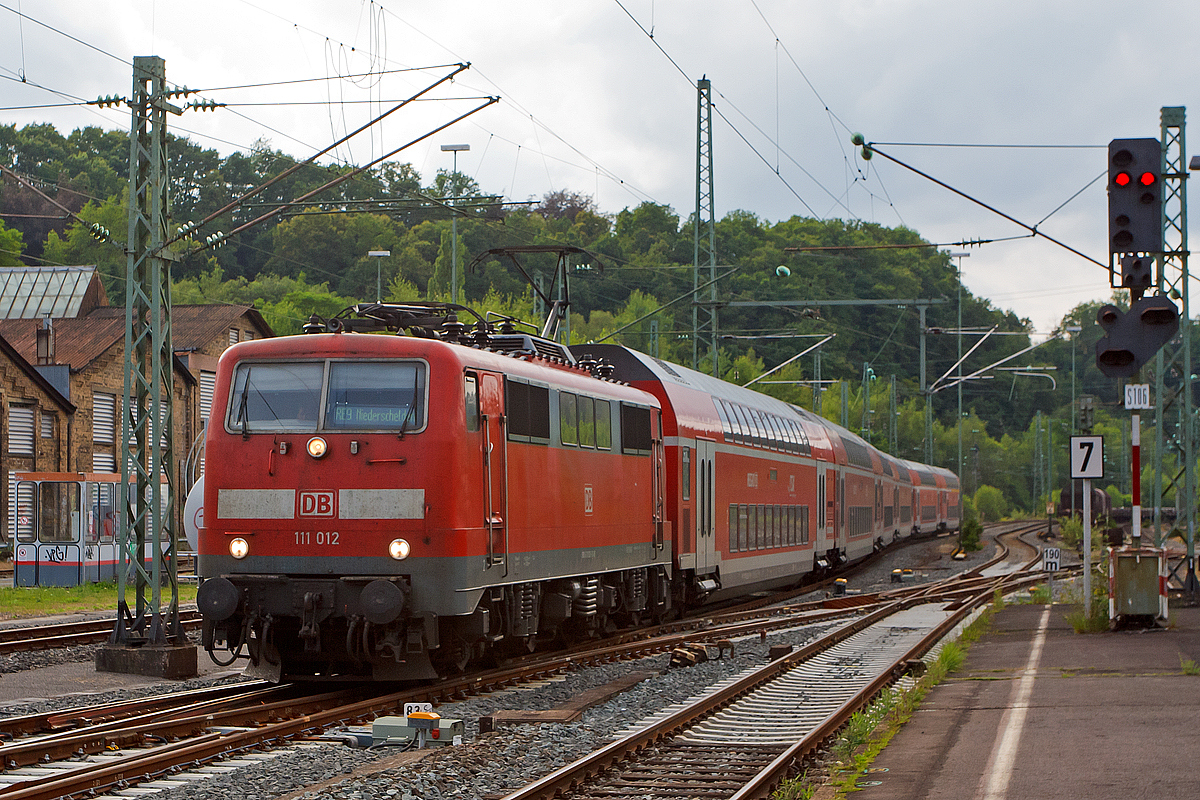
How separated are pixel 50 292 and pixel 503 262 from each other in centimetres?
2691

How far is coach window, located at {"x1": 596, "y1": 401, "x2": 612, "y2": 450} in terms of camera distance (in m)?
17.2

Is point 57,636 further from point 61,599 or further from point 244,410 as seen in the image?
point 61,599

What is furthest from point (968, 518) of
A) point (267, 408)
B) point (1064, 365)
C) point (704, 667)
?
point (1064, 365)

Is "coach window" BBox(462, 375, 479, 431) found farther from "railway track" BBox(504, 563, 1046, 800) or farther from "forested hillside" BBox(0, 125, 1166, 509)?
"forested hillside" BBox(0, 125, 1166, 509)

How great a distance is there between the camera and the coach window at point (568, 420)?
1585 cm

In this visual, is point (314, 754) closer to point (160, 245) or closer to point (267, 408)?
point (267, 408)

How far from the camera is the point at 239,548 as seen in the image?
1332 centimetres

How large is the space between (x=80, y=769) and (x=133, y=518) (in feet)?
24.3

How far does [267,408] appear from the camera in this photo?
13.6 m

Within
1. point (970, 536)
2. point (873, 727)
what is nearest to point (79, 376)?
point (970, 536)

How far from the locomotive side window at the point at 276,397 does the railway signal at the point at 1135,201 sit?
24.8ft

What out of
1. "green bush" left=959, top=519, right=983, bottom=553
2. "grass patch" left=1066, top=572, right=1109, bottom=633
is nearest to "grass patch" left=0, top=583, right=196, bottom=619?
"grass patch" left=1066, top=572, right=1109, bottom=633

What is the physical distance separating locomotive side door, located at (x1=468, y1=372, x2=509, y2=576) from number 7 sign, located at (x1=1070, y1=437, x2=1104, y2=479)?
9.83m

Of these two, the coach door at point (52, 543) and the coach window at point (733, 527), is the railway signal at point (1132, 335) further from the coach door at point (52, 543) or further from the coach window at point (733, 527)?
the coach door at point (52, 543)
